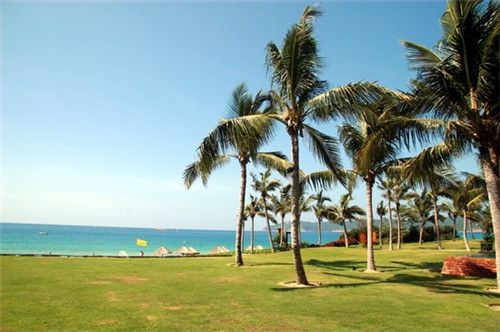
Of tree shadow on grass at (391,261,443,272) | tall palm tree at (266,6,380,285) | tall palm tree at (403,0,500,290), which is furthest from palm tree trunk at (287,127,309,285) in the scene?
tree shadow on grass at (391,261,443,272)

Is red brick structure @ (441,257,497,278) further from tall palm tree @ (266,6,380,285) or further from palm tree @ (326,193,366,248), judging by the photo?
palm tree @ (326,193,366,248)

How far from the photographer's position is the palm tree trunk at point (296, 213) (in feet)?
42.7

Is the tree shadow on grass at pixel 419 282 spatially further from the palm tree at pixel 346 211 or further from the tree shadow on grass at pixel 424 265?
the palm tree at pixel 346 211

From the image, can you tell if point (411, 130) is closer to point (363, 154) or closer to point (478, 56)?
point (363, 154)

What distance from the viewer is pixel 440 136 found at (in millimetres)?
11484

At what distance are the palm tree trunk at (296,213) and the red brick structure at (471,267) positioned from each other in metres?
7.66

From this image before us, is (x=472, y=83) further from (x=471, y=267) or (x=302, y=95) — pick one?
(x=471, y=267)

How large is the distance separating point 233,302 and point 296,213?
15.6 ft

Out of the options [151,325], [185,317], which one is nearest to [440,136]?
[185,317]

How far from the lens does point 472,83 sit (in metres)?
10.8

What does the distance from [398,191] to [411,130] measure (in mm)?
30010

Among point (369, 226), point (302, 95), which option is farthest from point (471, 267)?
point (302, 95)

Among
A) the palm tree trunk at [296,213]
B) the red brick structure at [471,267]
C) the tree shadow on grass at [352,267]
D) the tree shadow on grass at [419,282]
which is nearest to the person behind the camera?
the tree shadow on grass at [419,282]

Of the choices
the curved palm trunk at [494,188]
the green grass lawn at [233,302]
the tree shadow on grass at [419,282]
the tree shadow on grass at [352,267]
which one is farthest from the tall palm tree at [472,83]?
the tree shadow on grass at [352,267]
